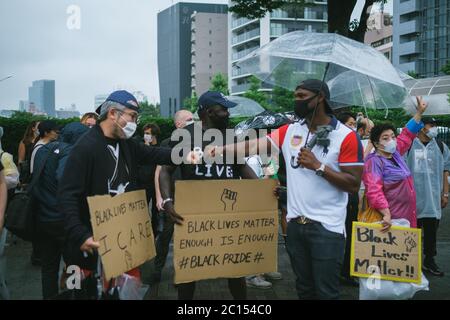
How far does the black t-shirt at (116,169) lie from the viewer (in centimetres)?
362

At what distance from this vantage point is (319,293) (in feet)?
12.1

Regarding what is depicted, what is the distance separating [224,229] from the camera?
13.5 feet

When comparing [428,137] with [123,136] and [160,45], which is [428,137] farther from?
[160,45]

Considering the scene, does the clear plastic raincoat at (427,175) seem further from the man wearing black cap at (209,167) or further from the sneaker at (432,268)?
the man wearing black cap at (209,167)

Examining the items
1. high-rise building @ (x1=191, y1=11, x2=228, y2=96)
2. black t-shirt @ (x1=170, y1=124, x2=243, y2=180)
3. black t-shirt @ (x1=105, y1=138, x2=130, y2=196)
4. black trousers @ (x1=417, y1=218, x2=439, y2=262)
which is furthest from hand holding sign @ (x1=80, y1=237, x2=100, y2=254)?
high-rise building @ (x1=191, y1=11, x2=228, y2=96)

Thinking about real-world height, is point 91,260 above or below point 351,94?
below

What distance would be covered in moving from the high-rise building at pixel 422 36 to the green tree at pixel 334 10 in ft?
179

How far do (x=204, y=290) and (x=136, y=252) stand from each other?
2465 mm

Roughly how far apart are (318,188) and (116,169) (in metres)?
1.40

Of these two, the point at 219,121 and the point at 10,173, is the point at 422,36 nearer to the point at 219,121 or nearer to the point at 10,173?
the point at 10,173

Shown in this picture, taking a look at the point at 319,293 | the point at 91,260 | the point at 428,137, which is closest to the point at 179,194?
the point at 91,260

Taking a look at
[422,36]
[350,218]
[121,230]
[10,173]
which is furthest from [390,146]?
[422,36]

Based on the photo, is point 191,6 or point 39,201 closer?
point 39,201

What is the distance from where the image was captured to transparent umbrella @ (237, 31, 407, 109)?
523 centimetres
